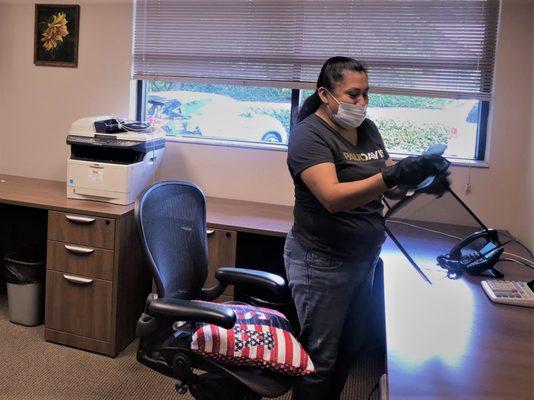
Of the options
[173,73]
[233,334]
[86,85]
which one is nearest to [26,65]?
[86,85]

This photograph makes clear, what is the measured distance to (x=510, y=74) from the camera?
2691mm

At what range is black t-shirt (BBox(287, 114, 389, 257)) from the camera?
5.41 ft

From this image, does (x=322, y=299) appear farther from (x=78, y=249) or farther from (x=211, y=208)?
(x=78, y=249)

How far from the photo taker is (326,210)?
168cm

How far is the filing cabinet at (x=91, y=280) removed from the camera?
254 cm

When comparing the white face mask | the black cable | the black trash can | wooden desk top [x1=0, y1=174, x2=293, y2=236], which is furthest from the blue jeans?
the black trash can

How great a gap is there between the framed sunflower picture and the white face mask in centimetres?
229

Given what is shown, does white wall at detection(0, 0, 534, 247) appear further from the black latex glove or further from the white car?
the black latex glove

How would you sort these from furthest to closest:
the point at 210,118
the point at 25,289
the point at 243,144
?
the point at 210,118
the point at 243,144
the point at 25,289

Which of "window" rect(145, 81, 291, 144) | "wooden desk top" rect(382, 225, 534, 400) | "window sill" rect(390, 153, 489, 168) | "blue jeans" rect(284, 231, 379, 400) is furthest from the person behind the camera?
"window" rect(145, 81, 291, 144)

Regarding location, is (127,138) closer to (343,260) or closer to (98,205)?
(98,205)

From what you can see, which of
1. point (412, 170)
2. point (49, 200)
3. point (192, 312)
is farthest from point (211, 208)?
point (412, 170)

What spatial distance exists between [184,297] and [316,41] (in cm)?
179

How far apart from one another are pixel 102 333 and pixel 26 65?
2.00 m
